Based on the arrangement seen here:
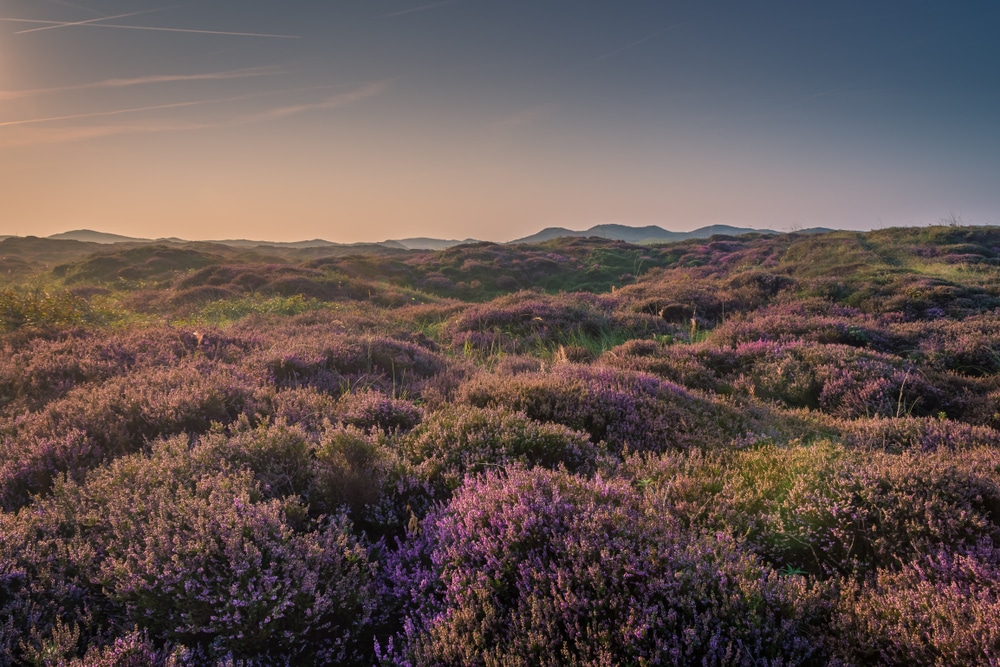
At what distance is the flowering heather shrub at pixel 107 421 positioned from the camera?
13.2ft

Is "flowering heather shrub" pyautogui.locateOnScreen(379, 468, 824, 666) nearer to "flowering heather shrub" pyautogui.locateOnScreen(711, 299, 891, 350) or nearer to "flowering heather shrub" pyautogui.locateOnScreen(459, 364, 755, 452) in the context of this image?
"flowering heather shrub" pyautogui.locateOnScreen(459, 364, 755, 452)

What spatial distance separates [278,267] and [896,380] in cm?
2459

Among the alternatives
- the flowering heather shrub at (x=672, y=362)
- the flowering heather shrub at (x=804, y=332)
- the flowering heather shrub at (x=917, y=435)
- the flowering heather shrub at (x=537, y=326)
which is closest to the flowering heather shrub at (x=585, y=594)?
the flowering heather shrub at (x=917, y=435)

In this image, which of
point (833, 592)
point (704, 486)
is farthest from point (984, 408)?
point (833, 592)

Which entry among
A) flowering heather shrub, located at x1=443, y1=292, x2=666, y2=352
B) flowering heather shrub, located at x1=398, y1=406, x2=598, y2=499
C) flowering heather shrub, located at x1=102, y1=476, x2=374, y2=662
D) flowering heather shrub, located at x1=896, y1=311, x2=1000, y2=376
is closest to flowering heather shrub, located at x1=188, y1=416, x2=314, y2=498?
flowering heather shrub, located at x1=102, y1=476, x2=374, y2=662

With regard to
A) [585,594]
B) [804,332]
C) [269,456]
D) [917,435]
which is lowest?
[917,435]

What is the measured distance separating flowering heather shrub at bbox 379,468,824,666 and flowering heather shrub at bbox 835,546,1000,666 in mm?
199

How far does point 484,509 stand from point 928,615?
90.8 inches

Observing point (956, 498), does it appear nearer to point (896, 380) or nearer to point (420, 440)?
point (420, 440)

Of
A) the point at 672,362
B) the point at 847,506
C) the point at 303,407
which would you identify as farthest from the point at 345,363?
the point at 847,506

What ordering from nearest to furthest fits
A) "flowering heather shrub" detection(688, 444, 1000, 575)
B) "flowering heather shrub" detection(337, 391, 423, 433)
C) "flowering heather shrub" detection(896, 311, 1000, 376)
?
"flowering heather shrub" detection(688, 444, 1000, 575) < "flowering heather shrub" detection(337, 391, 423, 433) < "flowering heather shrub" detection(896, 311, 1000, 376)

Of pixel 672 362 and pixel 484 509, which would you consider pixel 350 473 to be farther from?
pixel 672 362

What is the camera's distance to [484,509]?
3.13 m

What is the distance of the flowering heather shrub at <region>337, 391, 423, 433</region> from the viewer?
5.13 meters
